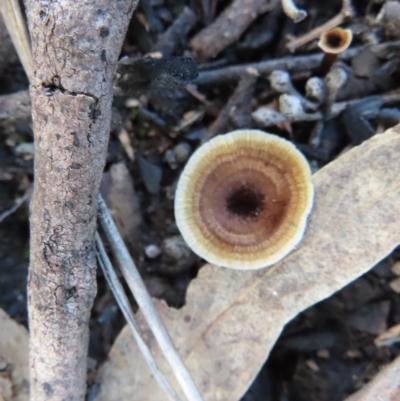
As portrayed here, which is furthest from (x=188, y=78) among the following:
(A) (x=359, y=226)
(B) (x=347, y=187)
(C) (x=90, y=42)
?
(A) (x=359, y=226)

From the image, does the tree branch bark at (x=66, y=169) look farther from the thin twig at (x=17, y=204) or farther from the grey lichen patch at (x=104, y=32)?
the thin twig at (x=17, y=204)

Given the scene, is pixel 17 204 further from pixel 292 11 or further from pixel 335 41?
pixel 335 41

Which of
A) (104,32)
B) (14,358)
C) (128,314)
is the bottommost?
(14,358)

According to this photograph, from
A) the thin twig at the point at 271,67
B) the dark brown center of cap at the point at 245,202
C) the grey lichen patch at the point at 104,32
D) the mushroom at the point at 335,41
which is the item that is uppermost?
the grey lichen patch at the point at 104,32

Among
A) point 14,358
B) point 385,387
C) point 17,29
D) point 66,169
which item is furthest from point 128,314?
point 17,29

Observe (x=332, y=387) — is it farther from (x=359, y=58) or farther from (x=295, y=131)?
(x=359, y=58)

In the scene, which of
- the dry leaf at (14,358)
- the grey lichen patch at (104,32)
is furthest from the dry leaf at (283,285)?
the grey lichen patch at (104,32)
